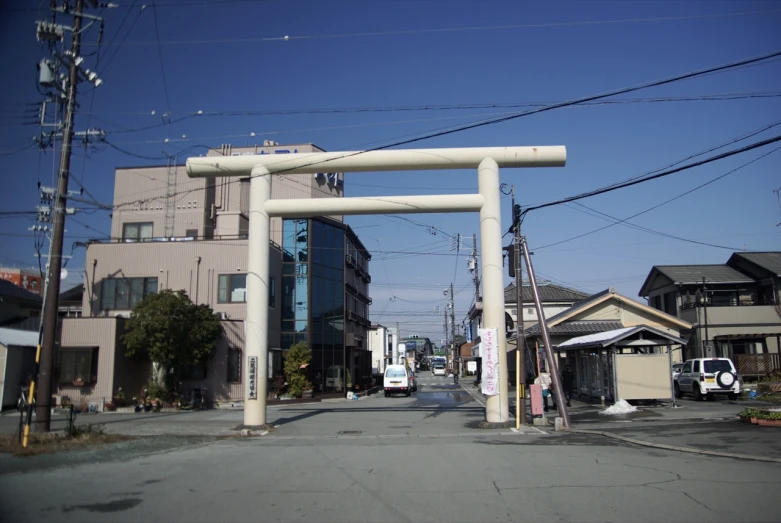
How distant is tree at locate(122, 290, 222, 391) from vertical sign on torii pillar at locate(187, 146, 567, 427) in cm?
775

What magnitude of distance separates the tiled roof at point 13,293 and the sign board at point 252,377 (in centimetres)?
1869

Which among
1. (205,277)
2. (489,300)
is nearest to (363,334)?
(205,277)

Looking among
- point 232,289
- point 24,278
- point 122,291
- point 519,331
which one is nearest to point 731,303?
point 519,331

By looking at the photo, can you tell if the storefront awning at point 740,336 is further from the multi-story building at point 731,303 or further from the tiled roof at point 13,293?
the tiled roof at point 13,293

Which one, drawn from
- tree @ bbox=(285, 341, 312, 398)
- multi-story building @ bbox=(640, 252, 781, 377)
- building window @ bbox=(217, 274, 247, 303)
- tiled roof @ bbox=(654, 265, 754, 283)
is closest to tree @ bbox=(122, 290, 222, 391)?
building window @ bbox=(217, 274, 247, 303)

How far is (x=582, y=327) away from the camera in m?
34.8

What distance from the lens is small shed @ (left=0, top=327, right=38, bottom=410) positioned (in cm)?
2241

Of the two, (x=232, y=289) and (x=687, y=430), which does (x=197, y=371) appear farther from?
(x=687, y=430)

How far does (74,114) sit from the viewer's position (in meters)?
17.2

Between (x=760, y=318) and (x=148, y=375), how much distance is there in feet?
117

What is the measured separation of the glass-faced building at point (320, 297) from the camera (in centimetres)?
3462

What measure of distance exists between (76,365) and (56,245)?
10433 millimetres

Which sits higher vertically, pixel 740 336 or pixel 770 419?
pixel 740 336

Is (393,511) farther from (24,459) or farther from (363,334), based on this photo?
(363,334)
